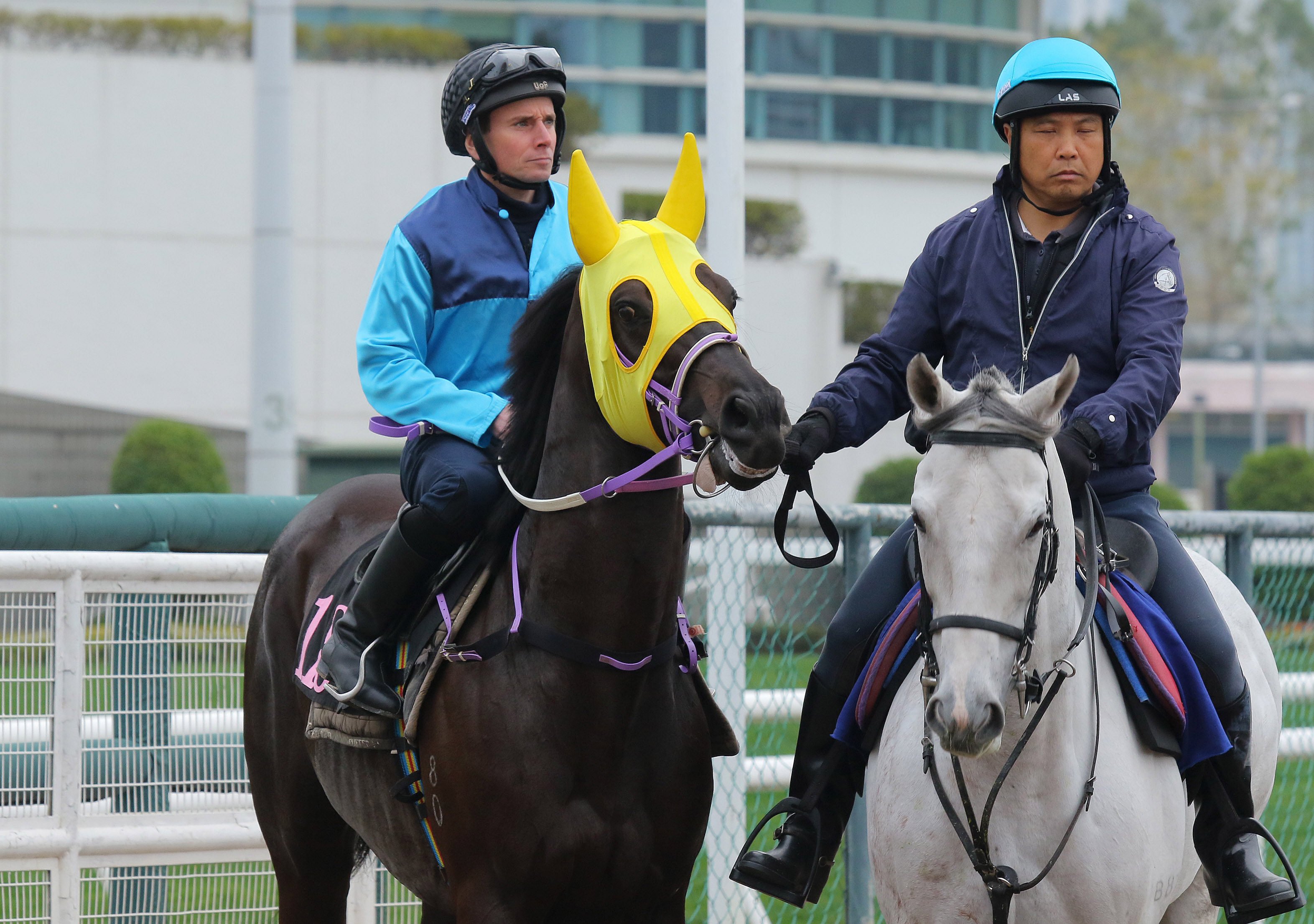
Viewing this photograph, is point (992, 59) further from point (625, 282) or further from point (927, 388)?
point (927, 388)

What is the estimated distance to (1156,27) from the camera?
82.9m

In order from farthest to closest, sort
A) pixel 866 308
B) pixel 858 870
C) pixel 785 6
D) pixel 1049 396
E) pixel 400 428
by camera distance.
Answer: pixel 785 6 → pixel 866 308 → pixel 858 870 → pixel 400 428 → pixel 1049 396

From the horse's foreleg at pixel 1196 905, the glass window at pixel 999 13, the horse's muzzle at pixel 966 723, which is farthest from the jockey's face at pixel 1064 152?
the glass window at pixel 999 13

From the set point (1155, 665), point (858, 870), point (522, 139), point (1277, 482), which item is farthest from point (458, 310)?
point (1277, 482)

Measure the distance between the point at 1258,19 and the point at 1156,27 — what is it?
510 cm

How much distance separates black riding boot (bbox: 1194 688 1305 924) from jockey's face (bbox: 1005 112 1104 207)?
1.34m

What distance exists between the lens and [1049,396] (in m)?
3.18

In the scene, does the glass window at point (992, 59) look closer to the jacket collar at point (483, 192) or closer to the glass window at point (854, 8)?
the glass window at point (854, 8)

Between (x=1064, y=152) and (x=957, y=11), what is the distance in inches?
1611

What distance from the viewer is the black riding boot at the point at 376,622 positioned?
4066 millimetres

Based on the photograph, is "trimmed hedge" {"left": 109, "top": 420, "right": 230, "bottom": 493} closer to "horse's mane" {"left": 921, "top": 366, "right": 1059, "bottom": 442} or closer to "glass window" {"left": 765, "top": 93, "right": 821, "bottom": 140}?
"horse's mane" {"left": 921, "top": 366, "right": 1059, "bottom": 442}

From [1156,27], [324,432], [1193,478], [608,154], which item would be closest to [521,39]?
[608,154]

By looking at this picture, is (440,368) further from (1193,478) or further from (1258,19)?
(1258,19)

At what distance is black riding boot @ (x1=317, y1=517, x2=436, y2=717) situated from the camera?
4066 millimetres
